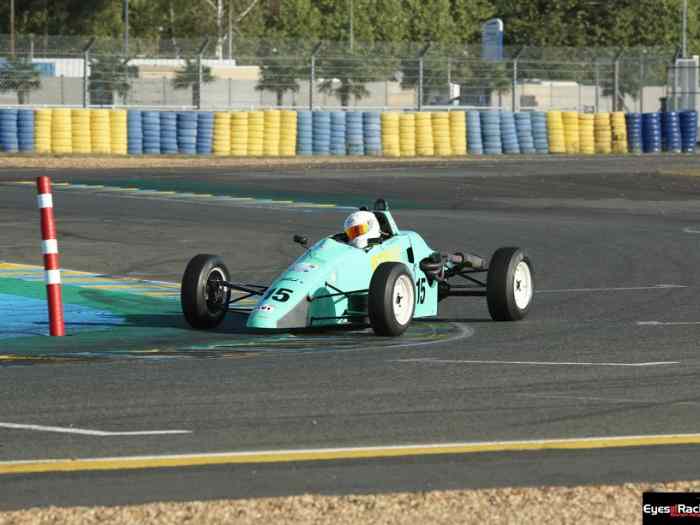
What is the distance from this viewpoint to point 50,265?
44.0ft

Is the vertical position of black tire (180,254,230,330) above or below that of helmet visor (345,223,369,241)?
below

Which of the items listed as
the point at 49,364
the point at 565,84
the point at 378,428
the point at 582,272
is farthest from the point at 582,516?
the point at 565,84

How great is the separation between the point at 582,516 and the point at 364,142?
37.9 metres

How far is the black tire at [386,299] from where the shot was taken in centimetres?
1290

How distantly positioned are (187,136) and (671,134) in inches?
624

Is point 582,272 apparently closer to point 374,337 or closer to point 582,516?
point 374,337

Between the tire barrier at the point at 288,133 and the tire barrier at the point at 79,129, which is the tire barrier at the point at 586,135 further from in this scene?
the tire barrier at the point at 79,129

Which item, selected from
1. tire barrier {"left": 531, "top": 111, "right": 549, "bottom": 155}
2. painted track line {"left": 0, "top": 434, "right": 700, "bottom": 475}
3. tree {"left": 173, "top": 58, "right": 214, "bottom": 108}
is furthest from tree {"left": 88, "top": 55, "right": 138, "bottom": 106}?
painted track line {"left": 0, "top": 434, "right": 700, "bottom": 475}

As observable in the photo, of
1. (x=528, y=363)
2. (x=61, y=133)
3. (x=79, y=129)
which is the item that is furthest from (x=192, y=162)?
(x=528, y=363)

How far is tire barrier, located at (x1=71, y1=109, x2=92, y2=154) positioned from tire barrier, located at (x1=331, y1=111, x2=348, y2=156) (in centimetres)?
705

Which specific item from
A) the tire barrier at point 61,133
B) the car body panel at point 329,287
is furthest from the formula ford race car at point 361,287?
the tire barrier at point 61,133

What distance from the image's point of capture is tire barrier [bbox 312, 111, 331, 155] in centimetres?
4362

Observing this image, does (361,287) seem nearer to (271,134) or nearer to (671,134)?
(271,134)

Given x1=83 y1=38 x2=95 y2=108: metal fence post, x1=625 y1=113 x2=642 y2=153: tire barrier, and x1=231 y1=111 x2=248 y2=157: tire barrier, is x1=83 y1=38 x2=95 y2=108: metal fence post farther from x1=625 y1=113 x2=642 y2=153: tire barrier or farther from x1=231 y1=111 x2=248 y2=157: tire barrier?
x1=625 y1=113 x2=642 y2=153: tire barrier
